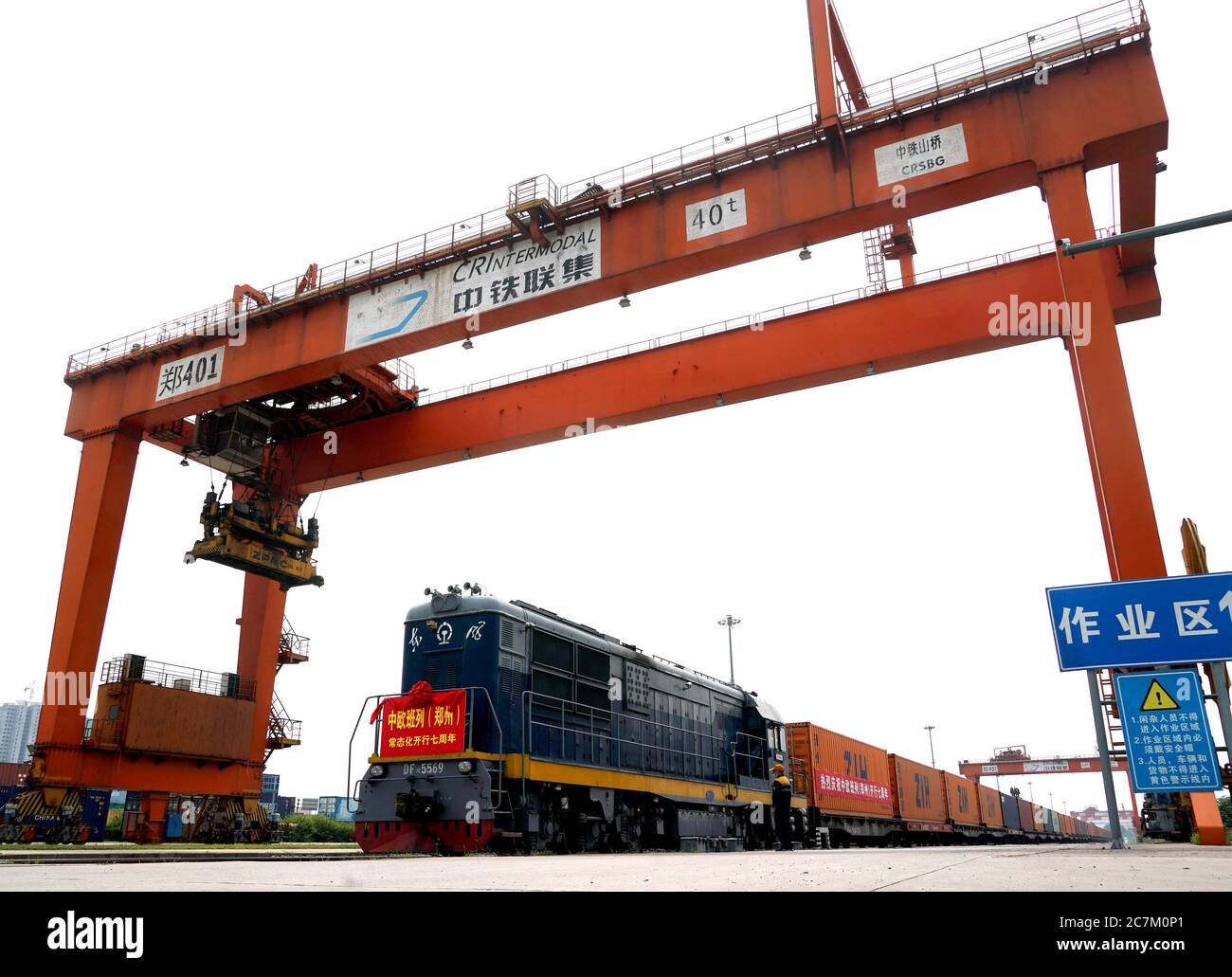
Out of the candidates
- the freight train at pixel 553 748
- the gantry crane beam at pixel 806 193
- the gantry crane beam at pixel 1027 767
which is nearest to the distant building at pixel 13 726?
the gantry crane beam at pixel 1027 767

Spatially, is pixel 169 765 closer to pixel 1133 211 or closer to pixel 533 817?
pixel 533 817

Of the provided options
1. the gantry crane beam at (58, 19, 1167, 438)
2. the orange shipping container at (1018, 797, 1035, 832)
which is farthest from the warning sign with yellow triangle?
the orange shipping container at (1018, 797, 1035, 832)

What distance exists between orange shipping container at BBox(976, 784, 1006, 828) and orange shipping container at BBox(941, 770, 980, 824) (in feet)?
2.29

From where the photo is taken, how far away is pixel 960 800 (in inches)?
1069

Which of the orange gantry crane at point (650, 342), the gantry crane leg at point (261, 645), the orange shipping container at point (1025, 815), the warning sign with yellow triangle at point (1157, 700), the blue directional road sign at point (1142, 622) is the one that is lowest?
the orange shipping container at point (1025, 815)

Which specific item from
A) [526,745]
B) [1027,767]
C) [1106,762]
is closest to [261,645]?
[526,745]

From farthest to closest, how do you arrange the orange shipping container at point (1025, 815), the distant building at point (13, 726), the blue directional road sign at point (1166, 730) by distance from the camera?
the distant building at point (13, 726)
the orange shipping container at point (1025, 815)
the blue directional road sign at point (1166, 730)

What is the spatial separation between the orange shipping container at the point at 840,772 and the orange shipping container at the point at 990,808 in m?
9.84

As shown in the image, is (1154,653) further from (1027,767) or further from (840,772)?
(1027,767)

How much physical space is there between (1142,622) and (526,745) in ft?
22.0

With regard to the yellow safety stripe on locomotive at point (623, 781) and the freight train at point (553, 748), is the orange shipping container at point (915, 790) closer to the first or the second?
the freight train at point (553, 748)

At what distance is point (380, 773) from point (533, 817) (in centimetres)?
188

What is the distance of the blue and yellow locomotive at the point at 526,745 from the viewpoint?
967cm
